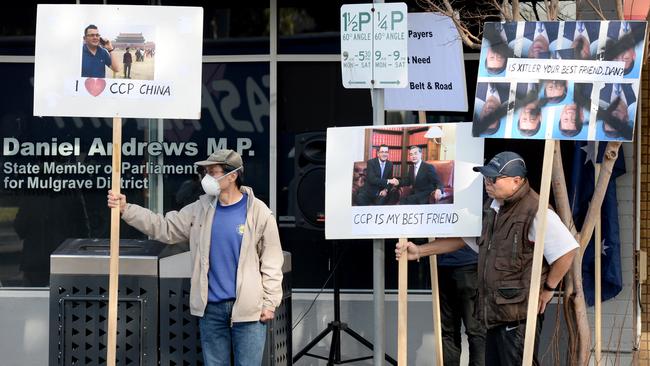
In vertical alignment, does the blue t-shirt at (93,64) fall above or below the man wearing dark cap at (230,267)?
above

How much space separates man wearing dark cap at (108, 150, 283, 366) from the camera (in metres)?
6.68

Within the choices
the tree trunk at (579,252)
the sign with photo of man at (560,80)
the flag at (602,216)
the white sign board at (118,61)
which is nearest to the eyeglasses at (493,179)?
the sign with photo of man at (560,80)

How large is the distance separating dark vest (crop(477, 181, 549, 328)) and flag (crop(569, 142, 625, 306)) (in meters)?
2.59

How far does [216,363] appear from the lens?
22.1 feet

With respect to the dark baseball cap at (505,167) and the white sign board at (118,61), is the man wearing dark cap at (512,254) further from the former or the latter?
the white sign board at (118,61)

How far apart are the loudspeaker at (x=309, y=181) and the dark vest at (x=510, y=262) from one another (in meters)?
3.04

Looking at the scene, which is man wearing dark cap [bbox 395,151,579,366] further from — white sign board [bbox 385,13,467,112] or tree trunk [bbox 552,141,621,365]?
white sign board [bbox 385,13,467,112]

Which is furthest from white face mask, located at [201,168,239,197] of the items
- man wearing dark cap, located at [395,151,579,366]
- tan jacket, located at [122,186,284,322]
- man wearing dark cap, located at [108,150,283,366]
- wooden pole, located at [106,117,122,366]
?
man wearing dark cap, located at [395,151,579,366]

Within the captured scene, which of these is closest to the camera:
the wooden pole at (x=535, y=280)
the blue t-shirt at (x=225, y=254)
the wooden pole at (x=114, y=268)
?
the wooden pole at (x=535, y=280)

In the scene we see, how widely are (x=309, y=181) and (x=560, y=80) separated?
3413mm

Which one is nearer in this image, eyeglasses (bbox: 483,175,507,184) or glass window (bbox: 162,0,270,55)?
→ eyeglasses (bbox: 483,175,507,184)

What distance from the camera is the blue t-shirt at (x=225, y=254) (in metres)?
6.70

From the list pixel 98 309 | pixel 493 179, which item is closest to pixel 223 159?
pixel 98 309

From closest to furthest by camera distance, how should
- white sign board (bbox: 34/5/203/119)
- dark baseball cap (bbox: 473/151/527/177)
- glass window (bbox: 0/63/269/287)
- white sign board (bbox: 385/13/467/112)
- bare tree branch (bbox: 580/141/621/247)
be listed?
1. dark baseball cap (bbox: 473/151/527/177)
2. white sign board (bbox: 34/5/203/119)
3. bare tree branch (bbox: 580/141/621/247)
4. white sign board (bbox: 385/13/467/112)
5. glass window (bbox: 0/63/269/287)
